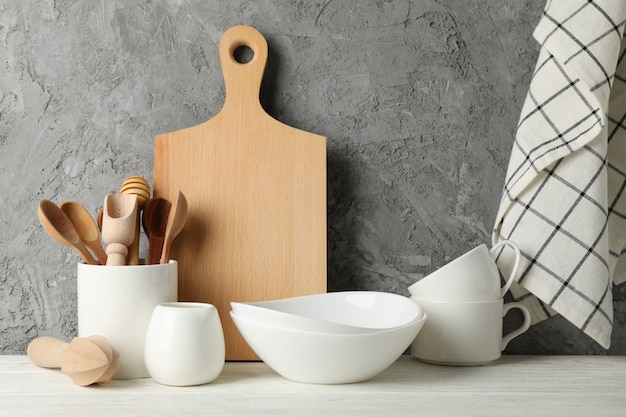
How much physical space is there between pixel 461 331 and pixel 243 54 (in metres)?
0.53

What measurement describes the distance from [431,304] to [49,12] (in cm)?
73

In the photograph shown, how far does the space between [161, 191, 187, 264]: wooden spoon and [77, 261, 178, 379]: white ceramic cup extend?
4cm

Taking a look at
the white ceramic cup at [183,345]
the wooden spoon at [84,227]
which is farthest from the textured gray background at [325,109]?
the white ceramic cup at [183,345]

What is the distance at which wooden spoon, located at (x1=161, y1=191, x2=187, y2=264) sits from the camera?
0.89 metres

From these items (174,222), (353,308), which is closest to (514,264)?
(353,308)

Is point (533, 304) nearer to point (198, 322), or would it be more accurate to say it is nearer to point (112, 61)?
point (198, 322)

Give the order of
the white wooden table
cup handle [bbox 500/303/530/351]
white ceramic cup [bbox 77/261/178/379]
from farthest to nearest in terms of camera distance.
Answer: cup handle [bbox 500/303/530/351], white ceramic cup [bbox 77/261/178/379], the white wooden table

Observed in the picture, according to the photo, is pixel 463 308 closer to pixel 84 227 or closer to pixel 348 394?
pixel 348 394

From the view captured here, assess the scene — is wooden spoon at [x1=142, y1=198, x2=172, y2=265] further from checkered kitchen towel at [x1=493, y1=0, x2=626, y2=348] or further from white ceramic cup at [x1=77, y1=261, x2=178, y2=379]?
checkered kitchen towel at [x1=493, y1=0, x2=626, y2=348]

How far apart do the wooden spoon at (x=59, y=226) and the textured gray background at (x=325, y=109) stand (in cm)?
17

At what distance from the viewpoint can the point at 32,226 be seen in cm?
102

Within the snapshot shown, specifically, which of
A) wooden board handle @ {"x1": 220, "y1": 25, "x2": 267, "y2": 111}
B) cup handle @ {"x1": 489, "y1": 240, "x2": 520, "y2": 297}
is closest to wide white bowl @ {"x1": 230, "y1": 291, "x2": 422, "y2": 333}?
cup handle @ {"x1": 489, "y1": 240, "x2": 520, "y2": 297}

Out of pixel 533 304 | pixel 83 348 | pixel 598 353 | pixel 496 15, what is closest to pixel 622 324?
pixel 598 353

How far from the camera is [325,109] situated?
3.40 feet
